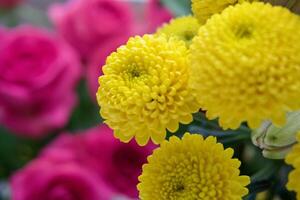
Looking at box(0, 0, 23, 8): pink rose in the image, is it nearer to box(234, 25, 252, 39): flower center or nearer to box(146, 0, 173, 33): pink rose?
box(146, 0, 173, 33): pink rose

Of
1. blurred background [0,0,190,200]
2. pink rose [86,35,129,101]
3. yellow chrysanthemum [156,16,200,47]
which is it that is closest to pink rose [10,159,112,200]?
blurred background [0,0,190,200]

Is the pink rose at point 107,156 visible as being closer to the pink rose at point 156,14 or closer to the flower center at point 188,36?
the pink rose at point 156,14

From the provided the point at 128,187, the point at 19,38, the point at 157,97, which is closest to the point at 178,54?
the point at 157,97

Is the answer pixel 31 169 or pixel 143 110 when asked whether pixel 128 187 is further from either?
pixel 143 110

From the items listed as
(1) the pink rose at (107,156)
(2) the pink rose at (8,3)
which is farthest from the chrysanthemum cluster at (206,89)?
(2) the pink rose at (8,3)

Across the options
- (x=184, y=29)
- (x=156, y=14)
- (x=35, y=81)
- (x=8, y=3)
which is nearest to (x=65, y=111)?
(x=35, y=81)
